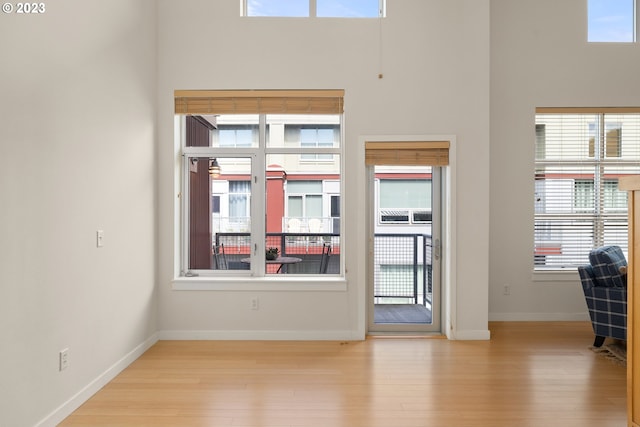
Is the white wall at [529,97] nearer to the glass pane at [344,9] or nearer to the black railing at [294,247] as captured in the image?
the glass pane at [344,9]

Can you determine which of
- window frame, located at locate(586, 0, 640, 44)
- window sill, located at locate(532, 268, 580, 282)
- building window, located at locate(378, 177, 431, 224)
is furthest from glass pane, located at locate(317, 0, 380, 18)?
window sill, located at locate(532, 268, 580, 282)

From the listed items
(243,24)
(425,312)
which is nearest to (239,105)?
(243,24)

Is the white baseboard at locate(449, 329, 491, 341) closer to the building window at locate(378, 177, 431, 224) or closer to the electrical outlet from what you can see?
the building window at locate(378, 177, 431, 224)

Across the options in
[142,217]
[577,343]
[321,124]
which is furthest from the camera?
[321,124]

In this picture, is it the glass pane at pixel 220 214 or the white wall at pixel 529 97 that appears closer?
the glass pane at pixel 220 214

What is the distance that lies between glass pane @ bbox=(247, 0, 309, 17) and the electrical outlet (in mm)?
3520

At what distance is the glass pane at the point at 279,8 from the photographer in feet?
14.8

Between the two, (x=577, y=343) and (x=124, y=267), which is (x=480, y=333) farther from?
(x=124, y=267)

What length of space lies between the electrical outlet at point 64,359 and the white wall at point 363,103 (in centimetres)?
160

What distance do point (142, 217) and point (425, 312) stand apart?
2961 millimetres

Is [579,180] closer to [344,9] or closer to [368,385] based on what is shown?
[344,9]

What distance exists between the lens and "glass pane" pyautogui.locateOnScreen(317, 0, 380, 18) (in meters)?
4.51

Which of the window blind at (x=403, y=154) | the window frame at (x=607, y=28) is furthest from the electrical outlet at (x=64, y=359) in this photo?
the window frame at (x=607, y=28)

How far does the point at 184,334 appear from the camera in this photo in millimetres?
4371
